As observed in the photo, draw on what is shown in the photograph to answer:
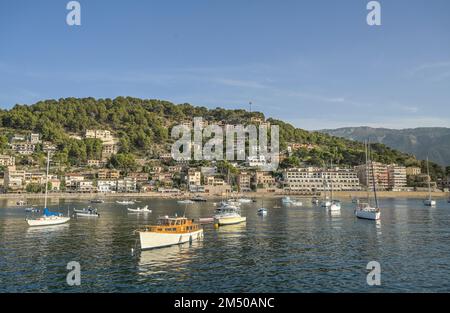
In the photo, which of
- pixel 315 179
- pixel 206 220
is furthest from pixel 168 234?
pixel 315 179

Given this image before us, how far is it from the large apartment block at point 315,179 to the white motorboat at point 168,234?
144m

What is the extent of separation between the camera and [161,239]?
37625 mm

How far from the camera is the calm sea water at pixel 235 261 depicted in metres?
25.0

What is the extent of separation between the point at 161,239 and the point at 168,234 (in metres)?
0.89

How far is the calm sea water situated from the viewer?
25.0 m

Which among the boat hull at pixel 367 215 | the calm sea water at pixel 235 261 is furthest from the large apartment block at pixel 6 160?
the boat hull at pixel 367 215

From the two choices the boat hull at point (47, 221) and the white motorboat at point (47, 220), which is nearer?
the boat hull at point (47, 221)

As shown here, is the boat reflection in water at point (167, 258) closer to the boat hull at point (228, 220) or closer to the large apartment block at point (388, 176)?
the boat hull at point (228, 220)

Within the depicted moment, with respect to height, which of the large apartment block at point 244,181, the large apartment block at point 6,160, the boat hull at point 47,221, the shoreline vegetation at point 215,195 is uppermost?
the large apartment block at point 6,160

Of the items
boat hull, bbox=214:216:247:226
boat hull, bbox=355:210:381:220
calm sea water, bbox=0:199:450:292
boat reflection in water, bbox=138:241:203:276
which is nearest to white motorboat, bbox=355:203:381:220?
boat hull, bbox=355:210:381:220

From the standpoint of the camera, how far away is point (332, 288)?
24234mm

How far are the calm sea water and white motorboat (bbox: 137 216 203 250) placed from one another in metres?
0.91
